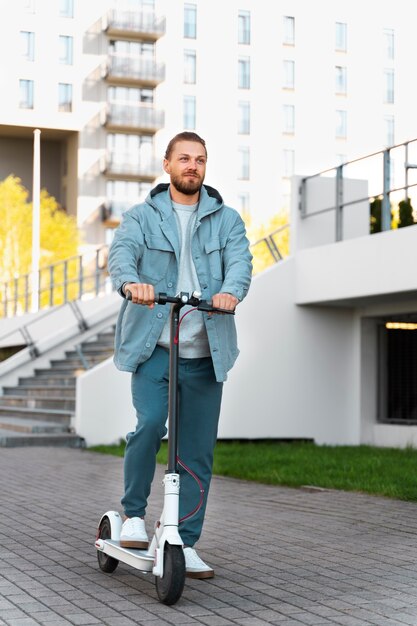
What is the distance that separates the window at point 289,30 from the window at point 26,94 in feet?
53.6

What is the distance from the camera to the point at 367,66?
231ft

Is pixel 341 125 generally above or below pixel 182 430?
above

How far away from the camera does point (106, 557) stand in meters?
5.48

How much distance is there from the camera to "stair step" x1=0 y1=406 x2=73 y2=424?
1674cm

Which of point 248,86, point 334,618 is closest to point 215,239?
point 334,618

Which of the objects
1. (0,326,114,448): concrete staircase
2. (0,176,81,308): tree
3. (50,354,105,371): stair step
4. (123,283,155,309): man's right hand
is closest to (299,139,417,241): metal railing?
(0,326,114,448): concrete staircase

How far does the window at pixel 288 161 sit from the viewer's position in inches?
2739

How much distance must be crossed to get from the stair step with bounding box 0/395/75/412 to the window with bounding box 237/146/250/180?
49.0m

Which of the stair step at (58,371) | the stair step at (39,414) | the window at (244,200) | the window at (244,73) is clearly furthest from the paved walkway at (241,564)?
the window at (244,73)

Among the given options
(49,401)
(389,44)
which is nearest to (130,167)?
(389,44)

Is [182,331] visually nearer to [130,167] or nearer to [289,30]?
[130,167]

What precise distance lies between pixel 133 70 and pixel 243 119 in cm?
746

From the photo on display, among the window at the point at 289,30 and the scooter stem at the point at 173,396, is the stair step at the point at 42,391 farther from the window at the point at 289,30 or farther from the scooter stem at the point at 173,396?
the window at the point at 289,30

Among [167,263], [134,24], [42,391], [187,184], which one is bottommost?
[42,391]
